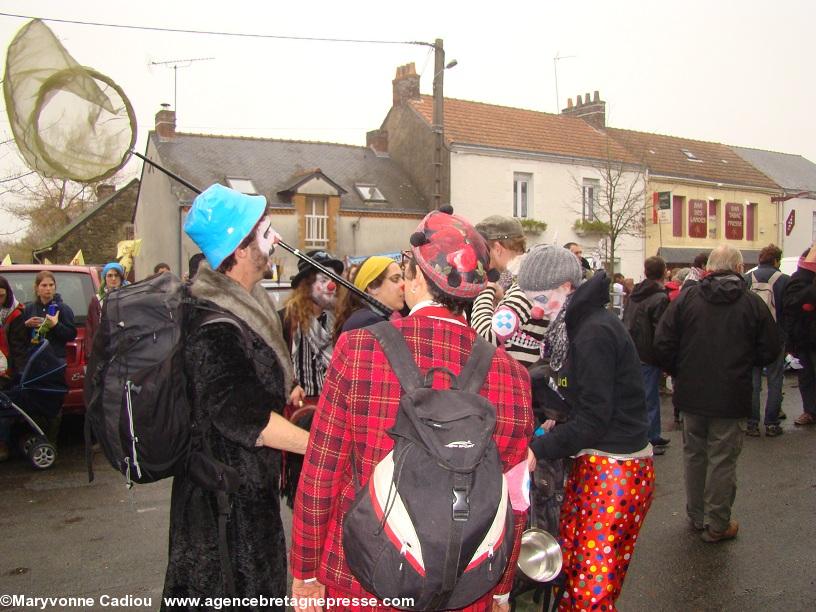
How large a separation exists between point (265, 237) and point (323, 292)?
1.56 metres

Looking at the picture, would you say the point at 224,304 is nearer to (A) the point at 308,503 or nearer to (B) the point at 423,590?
(A) the point at 308,503

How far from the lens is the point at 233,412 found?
7.31 feet

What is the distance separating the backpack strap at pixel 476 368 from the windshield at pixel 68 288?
7.44 meters

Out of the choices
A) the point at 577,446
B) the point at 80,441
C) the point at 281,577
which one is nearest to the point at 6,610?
the point at 281,577

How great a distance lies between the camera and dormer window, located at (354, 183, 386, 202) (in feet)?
85.4

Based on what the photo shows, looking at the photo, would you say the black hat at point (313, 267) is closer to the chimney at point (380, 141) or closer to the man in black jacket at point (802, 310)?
the man in black jacket at point (802, 310)

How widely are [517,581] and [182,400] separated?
158 cm

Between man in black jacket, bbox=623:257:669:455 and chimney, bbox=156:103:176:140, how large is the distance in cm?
2191

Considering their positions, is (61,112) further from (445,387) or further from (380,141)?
(380,141)

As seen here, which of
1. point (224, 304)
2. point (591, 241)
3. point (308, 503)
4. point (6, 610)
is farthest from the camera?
point (591, 241)

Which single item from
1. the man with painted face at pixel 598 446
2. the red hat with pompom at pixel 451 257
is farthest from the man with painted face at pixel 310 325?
the red hat with pompom at pixel 451 257

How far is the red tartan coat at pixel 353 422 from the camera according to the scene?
6.24 ft

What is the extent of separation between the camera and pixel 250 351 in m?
2.31

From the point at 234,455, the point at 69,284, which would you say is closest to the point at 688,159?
the point at 69,284
